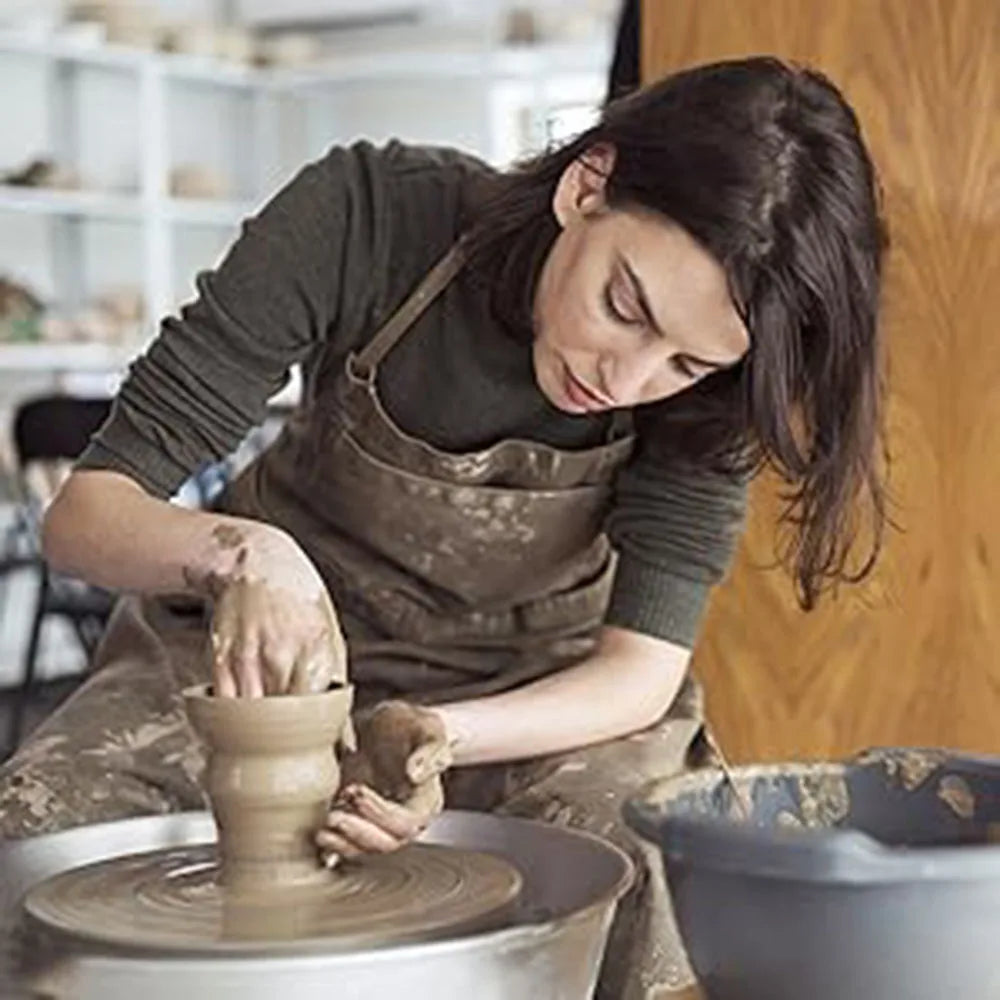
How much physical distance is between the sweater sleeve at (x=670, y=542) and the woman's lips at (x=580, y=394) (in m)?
0.16

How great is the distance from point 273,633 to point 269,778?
95 millimetres

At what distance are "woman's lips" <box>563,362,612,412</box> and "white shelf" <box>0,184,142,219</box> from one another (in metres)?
4.26

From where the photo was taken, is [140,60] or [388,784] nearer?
[388,784]

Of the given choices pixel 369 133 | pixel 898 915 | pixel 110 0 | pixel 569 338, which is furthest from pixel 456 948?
pixel 369 133

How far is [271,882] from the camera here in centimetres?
107

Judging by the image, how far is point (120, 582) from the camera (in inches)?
55.6

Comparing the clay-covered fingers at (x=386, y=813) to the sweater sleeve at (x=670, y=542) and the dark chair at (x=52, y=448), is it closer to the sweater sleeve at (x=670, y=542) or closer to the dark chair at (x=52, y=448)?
the sweater sleeve at (x=670, y=542)

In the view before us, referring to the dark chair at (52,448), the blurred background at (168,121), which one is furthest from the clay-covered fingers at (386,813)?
the blurred background at (168,121)

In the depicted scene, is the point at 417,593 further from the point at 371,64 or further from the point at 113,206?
the point at 371,64

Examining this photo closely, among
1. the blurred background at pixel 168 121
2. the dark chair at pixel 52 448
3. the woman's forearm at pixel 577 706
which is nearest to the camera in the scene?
the woman's forearm at pixel 577 706

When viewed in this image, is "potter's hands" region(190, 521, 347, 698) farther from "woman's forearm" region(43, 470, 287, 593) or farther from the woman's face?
the woman's face

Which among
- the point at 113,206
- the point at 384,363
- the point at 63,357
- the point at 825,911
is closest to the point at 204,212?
the point at 113,206

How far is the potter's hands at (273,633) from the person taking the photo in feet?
3.58

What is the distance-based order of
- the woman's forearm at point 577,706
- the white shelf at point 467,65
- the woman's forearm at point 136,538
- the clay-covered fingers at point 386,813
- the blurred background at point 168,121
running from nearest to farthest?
the clay-covered fingers at point 386,813 < the woman's forearm at point 136,538 < the woman's forearm at point 577,706 < the blurred background at point 168,121 < the white shelf at point 467,65
